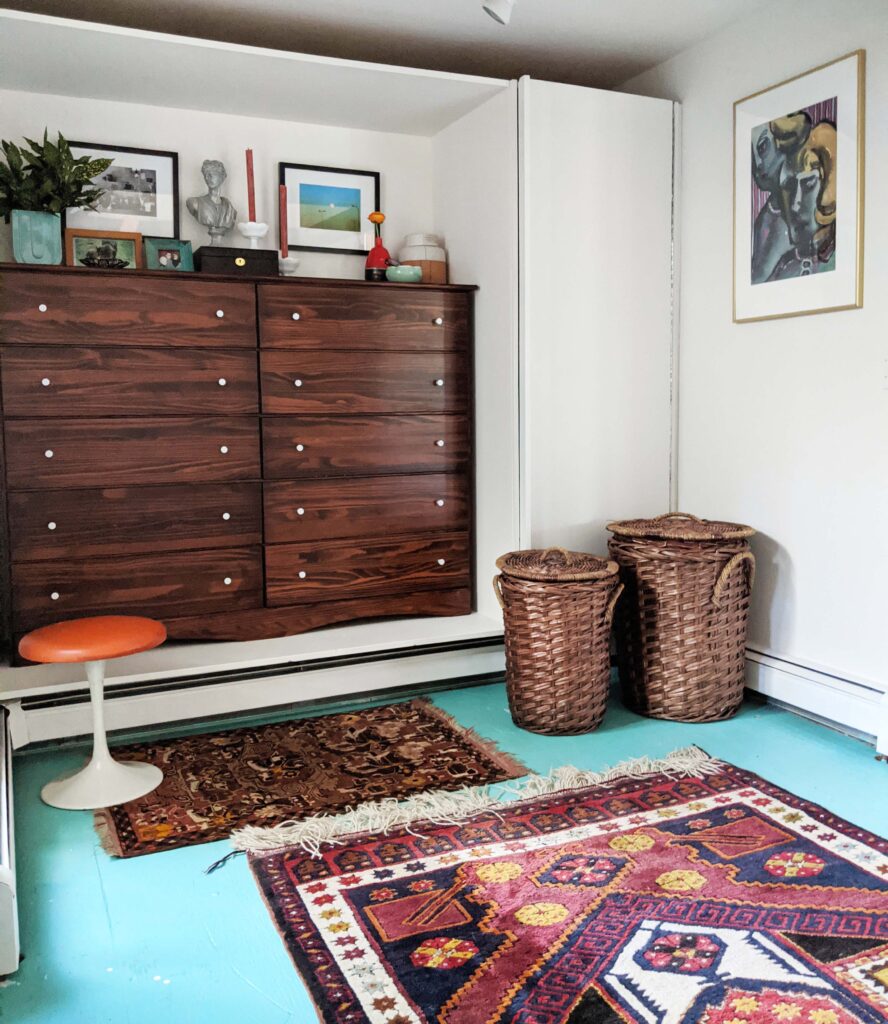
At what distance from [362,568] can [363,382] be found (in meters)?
0.68

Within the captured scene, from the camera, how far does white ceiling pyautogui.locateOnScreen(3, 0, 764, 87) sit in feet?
10.1

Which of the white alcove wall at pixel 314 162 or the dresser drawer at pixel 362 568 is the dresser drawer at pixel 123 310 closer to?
the white alcove wall at pixel 314 162

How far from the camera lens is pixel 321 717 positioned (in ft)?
10.6

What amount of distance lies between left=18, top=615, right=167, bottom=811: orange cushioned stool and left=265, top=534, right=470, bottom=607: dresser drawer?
2.50 ft

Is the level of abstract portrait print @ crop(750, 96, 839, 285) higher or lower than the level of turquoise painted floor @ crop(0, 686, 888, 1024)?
higher

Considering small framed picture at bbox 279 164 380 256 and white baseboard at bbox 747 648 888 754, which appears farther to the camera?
small framed picture at bbox 279 164 380 256

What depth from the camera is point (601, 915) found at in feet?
6.44

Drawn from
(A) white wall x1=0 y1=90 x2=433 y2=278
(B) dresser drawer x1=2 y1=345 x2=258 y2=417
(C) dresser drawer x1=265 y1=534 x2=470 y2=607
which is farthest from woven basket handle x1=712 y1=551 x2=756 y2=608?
(A) white wall x1=0 y1=90 x2=433 y2=278

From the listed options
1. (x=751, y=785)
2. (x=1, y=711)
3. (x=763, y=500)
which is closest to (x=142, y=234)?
(x=1, y=711)

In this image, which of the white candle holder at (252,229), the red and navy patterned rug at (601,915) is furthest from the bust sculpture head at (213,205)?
the red and navy patterned rug at (601,915)

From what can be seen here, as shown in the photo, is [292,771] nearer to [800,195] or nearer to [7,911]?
[7,911]

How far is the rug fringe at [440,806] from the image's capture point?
2.33 meters

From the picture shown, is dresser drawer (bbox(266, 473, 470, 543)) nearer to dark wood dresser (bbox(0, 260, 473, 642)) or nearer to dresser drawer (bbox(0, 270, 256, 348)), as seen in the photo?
Answer: dark wood dresser (bbox(0, 260, 473, 642))

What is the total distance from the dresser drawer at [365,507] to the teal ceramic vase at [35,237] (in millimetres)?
1026
